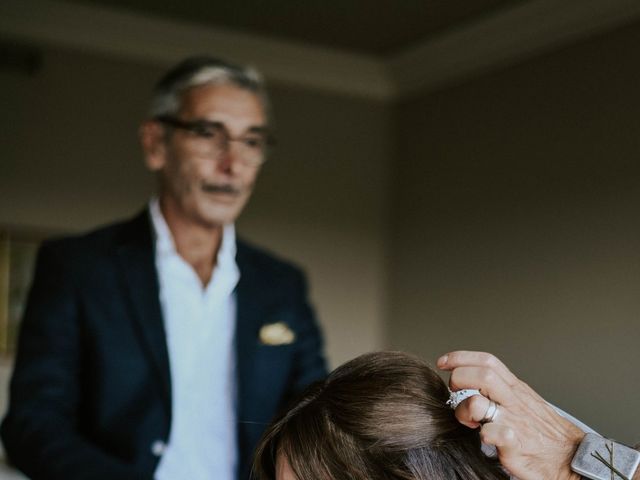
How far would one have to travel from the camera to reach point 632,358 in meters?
3.42

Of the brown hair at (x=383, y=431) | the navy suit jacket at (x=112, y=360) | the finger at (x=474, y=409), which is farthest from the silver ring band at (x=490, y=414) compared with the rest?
the navy suit jacket at (x=112, y=360)

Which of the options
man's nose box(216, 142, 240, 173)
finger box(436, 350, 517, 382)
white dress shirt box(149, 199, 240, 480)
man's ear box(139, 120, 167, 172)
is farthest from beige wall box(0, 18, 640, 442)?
finger box(436, 350, 517, 382)

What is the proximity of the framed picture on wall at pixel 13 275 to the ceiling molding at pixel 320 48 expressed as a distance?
0.98m

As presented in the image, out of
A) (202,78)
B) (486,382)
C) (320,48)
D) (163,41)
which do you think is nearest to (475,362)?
(486,382)

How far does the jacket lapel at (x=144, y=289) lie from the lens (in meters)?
2.12

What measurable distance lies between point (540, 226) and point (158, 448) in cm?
247

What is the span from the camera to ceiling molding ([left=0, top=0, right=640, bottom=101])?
4.13 metres

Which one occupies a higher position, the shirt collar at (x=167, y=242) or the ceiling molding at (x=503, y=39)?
the ceiling molding at (x=503, y=39)

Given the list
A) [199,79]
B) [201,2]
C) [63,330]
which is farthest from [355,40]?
[63,330]

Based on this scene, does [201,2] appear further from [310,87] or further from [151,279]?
[151,279]

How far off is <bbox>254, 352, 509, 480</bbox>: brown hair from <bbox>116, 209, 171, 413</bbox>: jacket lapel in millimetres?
933

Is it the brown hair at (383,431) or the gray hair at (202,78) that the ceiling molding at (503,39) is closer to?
the gray hair at (202,78)

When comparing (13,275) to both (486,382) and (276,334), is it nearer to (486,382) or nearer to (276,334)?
(276,334)

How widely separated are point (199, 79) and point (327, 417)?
1337mm
